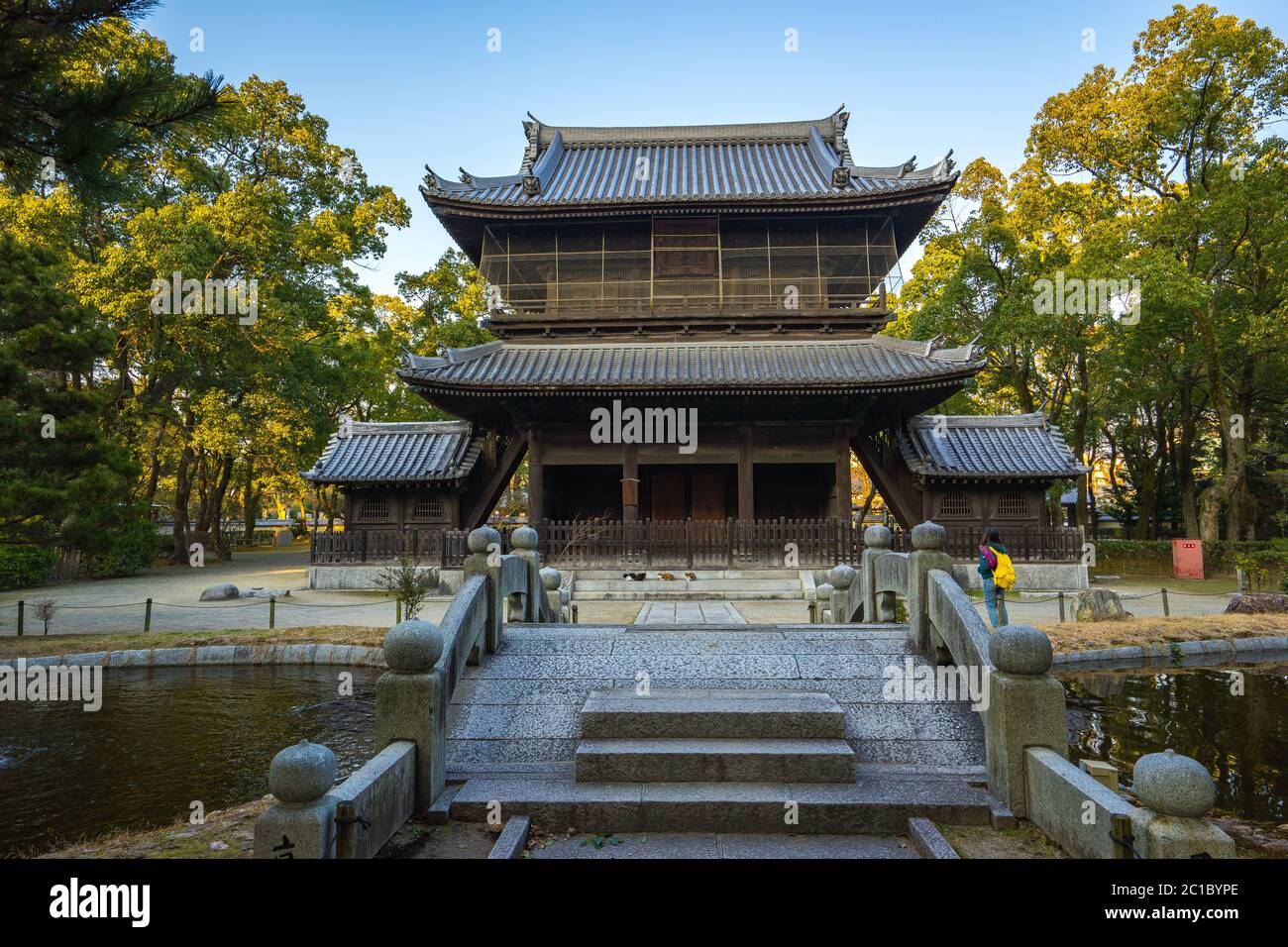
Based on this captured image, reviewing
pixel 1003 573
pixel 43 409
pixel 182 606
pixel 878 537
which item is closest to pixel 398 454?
pixel 182 606

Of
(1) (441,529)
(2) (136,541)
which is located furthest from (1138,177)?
(2) (136,541)

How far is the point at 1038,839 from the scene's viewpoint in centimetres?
400

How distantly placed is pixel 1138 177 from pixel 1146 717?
74.0ft

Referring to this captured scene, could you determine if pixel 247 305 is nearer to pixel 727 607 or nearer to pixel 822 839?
pixel 727 607

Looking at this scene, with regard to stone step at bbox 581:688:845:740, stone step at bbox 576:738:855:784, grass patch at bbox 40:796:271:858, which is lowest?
grass patch at bbox 40:796:271:858

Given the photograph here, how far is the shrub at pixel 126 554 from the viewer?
21812mm

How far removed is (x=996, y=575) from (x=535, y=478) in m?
12.4

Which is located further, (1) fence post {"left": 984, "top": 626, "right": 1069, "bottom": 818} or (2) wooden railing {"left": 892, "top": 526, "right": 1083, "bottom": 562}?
(2) wooden railing {"left": 892, "top": 526, "right": 1083, "bottom": 562}

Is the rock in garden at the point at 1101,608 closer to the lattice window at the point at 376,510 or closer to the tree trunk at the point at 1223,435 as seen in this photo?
the tree trunk at the point at 1223,435

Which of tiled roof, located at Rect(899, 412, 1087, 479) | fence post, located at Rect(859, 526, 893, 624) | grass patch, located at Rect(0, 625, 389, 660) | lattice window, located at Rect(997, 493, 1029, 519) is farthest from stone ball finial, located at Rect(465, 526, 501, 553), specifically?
lattice window, located at Rect(997, 493, 1029, 519)

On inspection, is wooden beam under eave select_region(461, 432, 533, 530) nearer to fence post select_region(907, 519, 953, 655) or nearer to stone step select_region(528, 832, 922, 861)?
fence post select_region(907, 519, 953, 655)

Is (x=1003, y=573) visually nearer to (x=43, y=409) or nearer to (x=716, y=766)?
(x=716, y=766)

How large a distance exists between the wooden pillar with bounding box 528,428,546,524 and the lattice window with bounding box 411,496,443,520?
2644mm

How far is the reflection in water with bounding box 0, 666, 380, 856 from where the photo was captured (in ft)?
18.0
